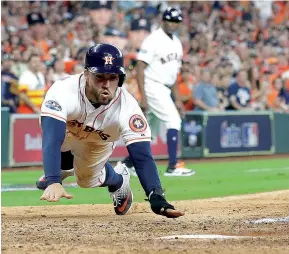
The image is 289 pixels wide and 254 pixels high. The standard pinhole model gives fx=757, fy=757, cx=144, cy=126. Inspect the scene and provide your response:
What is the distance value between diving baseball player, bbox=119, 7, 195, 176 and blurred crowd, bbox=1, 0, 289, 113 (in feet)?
6.51

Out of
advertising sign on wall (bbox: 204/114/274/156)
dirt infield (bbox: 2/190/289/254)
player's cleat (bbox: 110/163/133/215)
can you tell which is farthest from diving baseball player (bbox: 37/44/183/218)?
advertising sign on wall (bbox: 204/114/274/156)

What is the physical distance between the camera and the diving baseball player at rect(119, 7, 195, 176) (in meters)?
11.2

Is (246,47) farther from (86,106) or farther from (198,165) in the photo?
(86,106)

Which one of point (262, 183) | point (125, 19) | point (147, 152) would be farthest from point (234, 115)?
point (147, 152)

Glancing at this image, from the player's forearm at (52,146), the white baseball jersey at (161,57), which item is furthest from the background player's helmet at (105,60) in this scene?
the white baseball jersey at (161,57)

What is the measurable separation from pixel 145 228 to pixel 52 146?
1.07m

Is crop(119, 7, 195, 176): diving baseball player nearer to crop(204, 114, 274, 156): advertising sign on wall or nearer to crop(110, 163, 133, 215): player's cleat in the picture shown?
crop(204, 114, 274, 156): advertising sign on wall

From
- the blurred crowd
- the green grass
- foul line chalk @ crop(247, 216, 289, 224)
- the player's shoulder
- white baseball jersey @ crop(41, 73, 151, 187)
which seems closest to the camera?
white baseball jersey @ crop(41, 73, 151, 187)

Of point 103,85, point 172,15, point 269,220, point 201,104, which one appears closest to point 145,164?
point 103,85

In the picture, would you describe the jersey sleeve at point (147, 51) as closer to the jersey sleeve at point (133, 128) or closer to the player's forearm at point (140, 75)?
the player's forearm at point (140, 75)

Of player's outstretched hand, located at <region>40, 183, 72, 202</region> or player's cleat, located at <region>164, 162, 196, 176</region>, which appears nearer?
player's outstretched hand, located at <region>40, 183, 72, 202</region>

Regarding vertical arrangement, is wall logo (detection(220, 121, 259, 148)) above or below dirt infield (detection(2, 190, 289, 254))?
below

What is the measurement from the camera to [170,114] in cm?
1127

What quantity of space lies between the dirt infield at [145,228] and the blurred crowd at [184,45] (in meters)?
5.42
